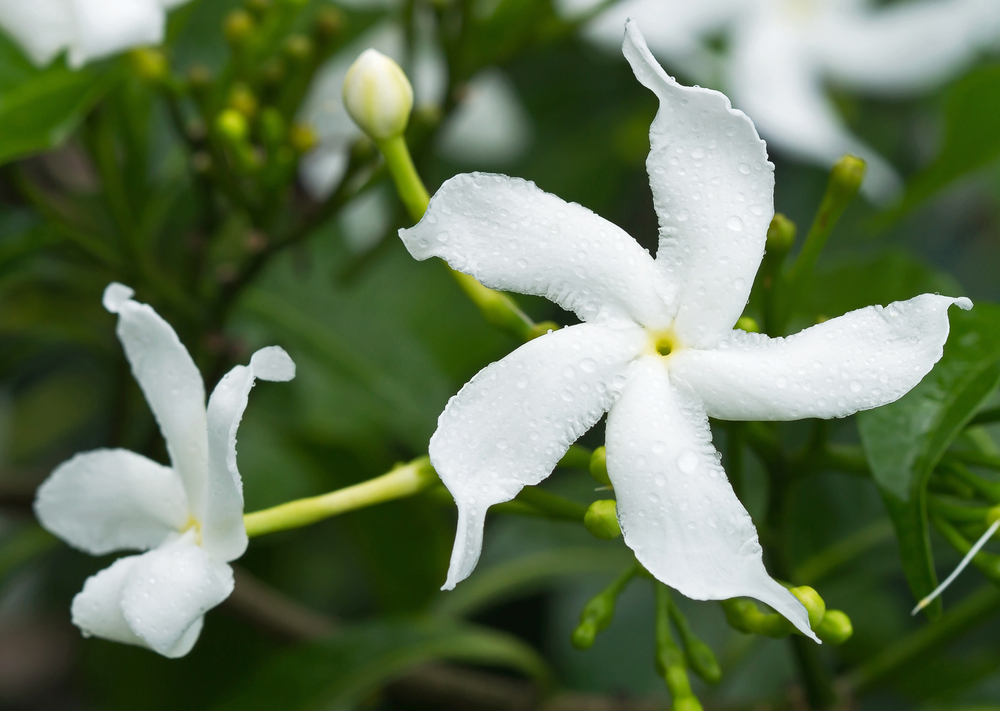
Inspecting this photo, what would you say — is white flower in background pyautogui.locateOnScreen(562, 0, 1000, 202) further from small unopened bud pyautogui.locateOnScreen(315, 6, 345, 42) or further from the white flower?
the white flower

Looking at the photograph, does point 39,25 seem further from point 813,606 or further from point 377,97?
point 813,606

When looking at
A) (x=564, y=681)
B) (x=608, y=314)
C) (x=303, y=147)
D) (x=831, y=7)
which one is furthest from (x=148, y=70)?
(x=831, y=7)

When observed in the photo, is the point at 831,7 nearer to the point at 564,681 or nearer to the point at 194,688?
the point at 564,681

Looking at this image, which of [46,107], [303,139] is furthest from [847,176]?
[46,107]

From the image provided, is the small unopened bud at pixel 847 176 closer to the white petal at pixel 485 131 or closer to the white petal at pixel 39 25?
the white petal at pixel 39 25

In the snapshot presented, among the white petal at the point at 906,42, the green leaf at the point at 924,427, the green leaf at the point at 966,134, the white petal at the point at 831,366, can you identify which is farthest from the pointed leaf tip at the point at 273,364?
the white petal at the point at 906,42

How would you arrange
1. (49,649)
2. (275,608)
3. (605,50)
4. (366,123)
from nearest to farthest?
(366,123) < (275,608) < (605,50) < (49,649)

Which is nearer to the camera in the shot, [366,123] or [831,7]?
[366,123]
